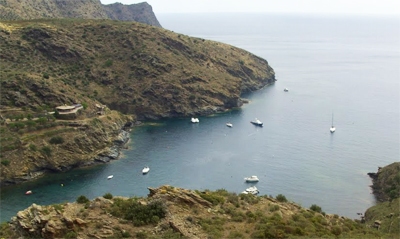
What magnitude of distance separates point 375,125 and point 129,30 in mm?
72413

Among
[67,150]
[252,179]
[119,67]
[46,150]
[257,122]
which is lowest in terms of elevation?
[252,179]

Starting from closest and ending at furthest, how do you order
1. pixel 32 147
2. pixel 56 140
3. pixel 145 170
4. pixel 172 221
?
pixel 172 221, pixel 32 147, pixel 145 170, pixel 56 140

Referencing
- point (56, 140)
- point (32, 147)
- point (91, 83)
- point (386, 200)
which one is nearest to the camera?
point (386, 200)

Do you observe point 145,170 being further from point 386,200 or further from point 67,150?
point 386,200

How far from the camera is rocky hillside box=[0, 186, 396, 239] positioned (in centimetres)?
2839

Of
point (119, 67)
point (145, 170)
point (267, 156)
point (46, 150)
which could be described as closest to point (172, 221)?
point (145, 170)

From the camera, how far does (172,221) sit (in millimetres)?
29047

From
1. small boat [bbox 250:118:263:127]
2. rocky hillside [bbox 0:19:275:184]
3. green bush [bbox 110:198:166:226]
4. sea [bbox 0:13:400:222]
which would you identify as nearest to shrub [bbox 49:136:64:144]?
rocky hillside [bbox 0:19:275:184]

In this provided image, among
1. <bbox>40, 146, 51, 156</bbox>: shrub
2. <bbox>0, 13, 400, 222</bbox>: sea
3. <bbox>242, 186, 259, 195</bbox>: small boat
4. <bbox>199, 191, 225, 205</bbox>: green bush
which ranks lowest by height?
<bbox>242, 186, 259, 195</bbox>: small boat

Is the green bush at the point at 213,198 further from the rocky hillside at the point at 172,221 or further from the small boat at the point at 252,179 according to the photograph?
the small boat at the point at 252,179

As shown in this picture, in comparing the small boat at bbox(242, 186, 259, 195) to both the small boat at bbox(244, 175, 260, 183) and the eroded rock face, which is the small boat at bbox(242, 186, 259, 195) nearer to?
the small boat at bbox(244, 175, 260, 183)

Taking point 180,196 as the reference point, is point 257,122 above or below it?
below

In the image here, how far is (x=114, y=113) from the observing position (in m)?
101

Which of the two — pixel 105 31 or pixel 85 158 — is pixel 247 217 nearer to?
pixel 85 158
